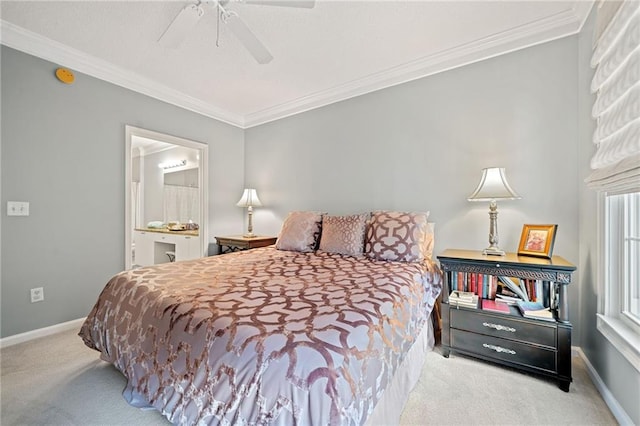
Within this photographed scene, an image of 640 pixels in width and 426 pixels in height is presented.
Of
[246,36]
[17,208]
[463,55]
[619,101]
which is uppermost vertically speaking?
[463,55]

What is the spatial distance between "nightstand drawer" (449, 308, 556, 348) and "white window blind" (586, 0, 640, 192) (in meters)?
Result: 0.94

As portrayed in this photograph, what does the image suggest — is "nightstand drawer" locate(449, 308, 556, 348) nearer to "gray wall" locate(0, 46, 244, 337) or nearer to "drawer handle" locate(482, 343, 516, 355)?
"drawer handle" locate(482, 343, 516, 355)

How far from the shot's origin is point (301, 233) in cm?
272

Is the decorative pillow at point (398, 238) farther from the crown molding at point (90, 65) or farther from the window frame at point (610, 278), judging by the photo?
the crown molding at point (90, 65)

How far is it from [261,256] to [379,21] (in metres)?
2.20

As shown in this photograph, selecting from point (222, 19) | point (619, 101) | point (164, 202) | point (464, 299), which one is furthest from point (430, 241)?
point (164, 202)

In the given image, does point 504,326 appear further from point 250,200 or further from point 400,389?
point 250,200

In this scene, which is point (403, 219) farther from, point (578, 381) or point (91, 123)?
point (91, 123)

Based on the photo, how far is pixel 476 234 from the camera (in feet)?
7.84

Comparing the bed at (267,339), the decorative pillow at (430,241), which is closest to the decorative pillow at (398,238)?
the decorative pillow at (430,241)

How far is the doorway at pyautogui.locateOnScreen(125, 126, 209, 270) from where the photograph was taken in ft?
14.7

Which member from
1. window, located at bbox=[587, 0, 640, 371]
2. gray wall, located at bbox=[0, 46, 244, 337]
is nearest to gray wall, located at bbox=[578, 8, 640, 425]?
window, located at bbox=[587, 0, 640, 371]

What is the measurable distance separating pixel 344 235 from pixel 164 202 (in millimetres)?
4714

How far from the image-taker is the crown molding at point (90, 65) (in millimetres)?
2193
